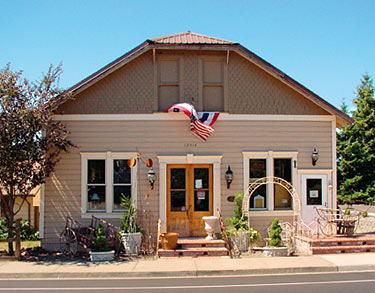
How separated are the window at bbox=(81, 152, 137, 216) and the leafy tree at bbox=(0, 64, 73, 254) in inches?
47.8

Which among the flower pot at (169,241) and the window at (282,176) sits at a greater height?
the window at (282,176)

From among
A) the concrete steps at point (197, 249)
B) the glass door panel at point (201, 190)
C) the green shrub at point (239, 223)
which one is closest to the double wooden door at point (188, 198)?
the glass door panel at point (201, 190)

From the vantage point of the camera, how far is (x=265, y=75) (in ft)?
45.6

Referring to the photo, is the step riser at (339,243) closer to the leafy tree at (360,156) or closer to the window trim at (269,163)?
the window trim at (269,163)

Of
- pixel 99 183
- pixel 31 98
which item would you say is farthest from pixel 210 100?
pixel 31 98

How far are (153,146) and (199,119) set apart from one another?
1.74 m

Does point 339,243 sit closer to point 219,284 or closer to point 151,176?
point 219,284

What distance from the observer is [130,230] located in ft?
41.0

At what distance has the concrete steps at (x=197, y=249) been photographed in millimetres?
11992

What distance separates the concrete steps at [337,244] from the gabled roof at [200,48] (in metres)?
3.85

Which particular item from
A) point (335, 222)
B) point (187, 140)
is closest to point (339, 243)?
point (335, 222)

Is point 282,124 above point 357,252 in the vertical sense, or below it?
above

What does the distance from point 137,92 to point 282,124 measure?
494 centimetres

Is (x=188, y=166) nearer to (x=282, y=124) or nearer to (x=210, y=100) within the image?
(x=210, y=100)
